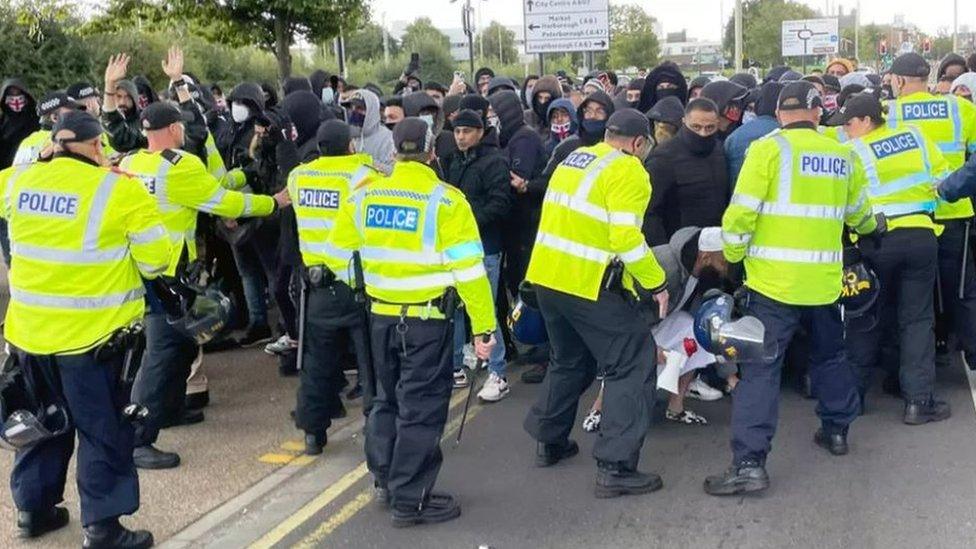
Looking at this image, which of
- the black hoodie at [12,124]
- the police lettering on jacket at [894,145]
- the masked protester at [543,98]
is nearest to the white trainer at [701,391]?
the police lettering on jacket at [894,145]

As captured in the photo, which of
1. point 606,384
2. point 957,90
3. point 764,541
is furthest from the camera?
point 957,90

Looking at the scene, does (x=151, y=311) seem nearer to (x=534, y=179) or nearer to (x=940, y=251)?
(x=534, y=179)

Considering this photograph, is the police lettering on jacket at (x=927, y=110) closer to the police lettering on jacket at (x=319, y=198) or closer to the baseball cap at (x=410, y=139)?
the baseball cap at (x=410, y=139)

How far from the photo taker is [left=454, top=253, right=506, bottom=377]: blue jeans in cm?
770

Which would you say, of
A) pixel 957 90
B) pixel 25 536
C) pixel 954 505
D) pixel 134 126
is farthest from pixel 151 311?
pixel 957 90

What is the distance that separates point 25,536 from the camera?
5.41m

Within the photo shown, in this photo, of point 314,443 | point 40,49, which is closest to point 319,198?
point 314,443

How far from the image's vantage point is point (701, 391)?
24.6ft

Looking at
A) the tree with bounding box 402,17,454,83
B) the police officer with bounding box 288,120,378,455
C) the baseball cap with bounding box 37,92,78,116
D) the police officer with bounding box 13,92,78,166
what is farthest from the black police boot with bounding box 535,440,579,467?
the tree with bounding box 402,17,454,83

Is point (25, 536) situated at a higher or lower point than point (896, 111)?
lower

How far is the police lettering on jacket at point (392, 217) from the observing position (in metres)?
5.27

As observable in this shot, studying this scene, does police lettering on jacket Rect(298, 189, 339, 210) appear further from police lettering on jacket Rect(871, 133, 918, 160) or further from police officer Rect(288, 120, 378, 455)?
police lettering on jacket Rect(871, 133, 918, 160)

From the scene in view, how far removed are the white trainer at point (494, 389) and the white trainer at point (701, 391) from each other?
1287 millimetres

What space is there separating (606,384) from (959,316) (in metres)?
2.96
